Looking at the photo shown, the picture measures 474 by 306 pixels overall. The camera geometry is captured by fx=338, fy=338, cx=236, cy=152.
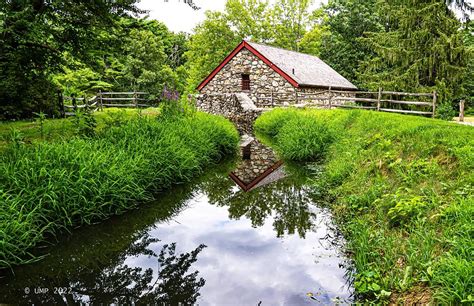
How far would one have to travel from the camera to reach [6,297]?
3227mm

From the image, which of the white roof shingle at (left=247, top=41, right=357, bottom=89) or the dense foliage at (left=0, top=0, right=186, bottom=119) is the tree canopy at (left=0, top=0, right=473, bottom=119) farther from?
the white roof shingle at (left=247, top=41, right=357, bottom=89)

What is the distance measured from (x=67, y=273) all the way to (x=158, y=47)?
27.3m

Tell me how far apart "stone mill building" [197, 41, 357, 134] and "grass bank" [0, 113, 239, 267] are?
11.6m

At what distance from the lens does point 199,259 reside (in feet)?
13.6

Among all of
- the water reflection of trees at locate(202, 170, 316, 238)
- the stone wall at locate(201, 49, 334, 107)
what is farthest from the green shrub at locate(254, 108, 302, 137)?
the water reflection of trees at locate(202, 170, 316, 238)

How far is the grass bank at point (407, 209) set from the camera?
286 centimetres

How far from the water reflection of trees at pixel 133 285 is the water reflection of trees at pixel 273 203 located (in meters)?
1.61

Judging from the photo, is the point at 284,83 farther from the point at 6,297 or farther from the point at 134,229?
the point at 6,297

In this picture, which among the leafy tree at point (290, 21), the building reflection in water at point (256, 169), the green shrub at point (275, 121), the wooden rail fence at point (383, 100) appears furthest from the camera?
the leafy tree at point (290, 21)

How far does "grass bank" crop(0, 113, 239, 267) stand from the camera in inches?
158

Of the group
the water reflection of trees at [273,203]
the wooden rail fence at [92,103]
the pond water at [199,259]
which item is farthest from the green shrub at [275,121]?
the pond water at [199,259]

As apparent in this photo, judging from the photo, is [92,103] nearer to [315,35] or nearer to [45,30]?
[45,30]

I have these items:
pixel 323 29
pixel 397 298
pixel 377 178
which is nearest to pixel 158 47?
pixel 323 29

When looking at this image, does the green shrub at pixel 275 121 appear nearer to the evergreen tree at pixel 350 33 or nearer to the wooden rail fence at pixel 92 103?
the wooden rail fence at pixel 92 103
